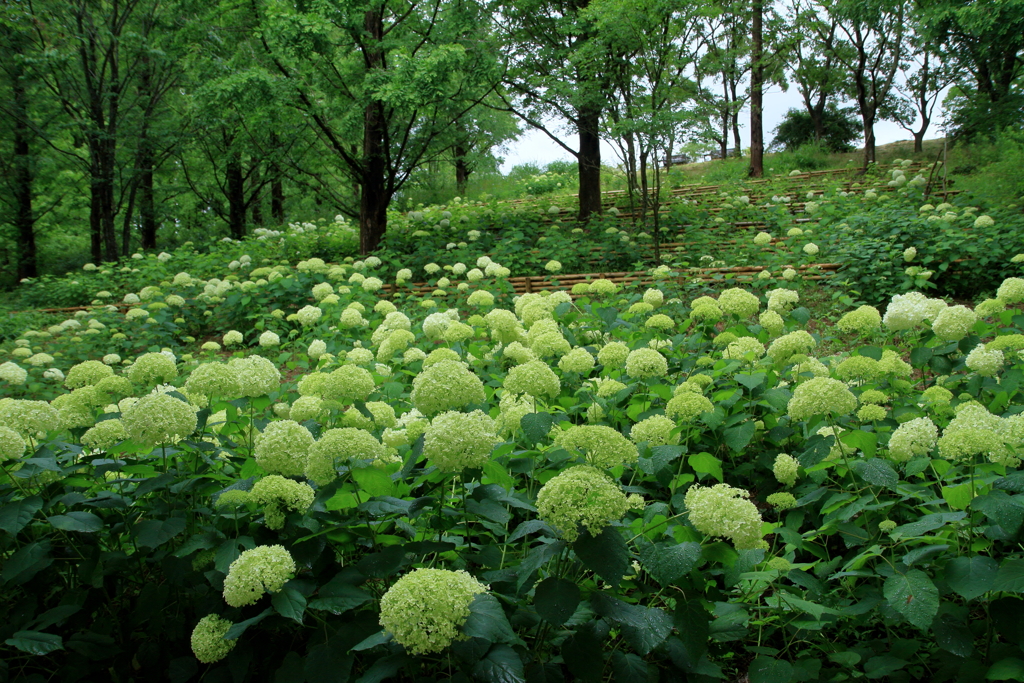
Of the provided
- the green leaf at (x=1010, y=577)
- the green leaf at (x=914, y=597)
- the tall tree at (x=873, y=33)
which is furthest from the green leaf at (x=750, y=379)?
the tall tree at (x=873, y=33)

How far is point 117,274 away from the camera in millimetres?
10508

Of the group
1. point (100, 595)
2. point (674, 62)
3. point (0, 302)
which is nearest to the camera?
point (100, 595)

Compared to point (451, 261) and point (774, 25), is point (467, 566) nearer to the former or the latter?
point (451, 261)

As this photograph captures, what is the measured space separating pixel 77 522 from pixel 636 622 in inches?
61.5

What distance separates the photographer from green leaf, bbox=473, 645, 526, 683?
133 centimetres

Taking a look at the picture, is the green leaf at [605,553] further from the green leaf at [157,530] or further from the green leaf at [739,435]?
the green leaf at [739,435]

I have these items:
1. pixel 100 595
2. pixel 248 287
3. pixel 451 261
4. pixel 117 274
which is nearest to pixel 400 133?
pixel 451 261

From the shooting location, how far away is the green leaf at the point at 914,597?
4.98 feet

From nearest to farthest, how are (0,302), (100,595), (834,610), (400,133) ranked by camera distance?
(834,610) < (100,595) < (400,133) < (0,302)

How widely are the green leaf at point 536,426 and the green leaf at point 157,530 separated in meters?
1.02

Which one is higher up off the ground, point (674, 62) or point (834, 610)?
point (674, 62)

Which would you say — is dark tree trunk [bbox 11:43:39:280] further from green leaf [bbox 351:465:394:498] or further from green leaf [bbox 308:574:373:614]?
green leaf [bbox 308:574:373:614]

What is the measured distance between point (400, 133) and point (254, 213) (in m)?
10.1

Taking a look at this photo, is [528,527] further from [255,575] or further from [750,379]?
[750,379]
